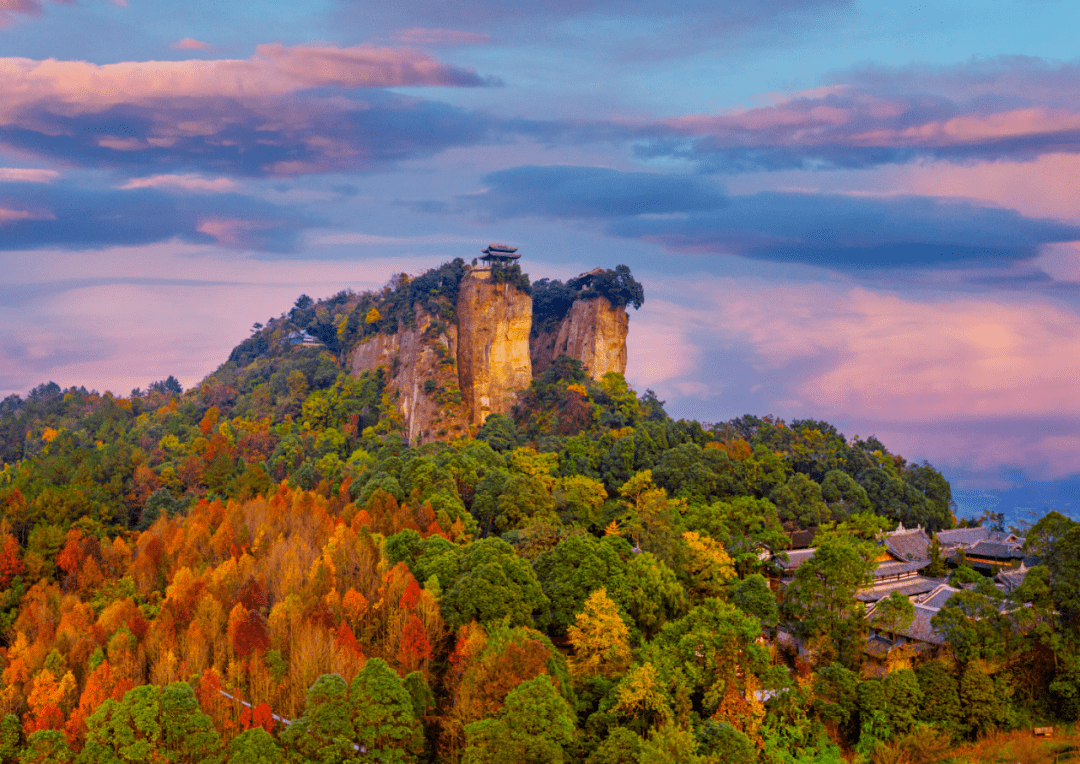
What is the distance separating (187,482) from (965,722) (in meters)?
42.1

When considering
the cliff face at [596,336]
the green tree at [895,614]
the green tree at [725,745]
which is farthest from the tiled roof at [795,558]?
the cliff face at [596,336]

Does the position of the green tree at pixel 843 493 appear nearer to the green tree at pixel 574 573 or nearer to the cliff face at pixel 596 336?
the green tree at pixel 574 573

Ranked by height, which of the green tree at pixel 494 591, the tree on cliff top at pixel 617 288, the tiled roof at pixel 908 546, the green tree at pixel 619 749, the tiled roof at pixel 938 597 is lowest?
the green tree at pixel 619 749

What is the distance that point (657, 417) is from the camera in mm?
61094

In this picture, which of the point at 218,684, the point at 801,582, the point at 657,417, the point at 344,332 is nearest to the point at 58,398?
the point at 344,332

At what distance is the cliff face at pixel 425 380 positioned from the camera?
58031 mm

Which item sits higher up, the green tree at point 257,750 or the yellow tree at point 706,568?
the yellow tree at point 706,568

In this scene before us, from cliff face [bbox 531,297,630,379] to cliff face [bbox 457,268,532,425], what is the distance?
565cm

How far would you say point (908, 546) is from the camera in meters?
38.0

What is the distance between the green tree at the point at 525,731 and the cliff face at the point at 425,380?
3840 centimetres

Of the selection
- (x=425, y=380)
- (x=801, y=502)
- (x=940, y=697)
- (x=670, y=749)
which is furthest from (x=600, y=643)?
(x=425, y=380)

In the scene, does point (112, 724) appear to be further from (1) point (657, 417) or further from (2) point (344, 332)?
(2) point (344, 332)

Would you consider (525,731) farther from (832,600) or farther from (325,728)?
(832,600)

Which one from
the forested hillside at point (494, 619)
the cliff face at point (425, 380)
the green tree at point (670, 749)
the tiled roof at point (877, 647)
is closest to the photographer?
the green tree at point (670, 749)
